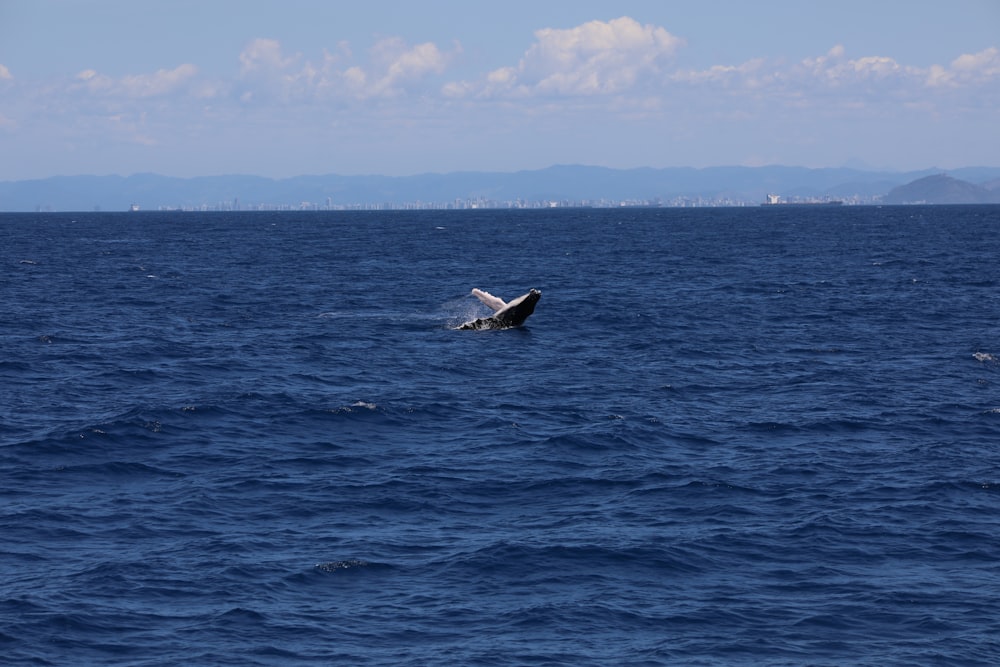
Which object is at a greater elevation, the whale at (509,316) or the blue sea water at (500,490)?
the whale at (509,316)

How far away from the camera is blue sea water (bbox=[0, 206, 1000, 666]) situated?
19.4m

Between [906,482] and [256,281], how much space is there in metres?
58.4

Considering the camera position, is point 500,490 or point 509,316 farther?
point 509,316

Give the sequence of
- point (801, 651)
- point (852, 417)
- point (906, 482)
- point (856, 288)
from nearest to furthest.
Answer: point (801, 651) < point (906, 482) < point (852, 417) < point (856, 288)

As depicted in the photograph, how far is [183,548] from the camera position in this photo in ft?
75.2

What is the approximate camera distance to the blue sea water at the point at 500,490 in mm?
19406

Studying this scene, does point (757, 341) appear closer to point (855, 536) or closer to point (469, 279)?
point (855, 536)

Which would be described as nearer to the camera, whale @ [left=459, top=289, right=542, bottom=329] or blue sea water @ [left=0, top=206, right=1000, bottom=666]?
blue sea water @ [left=0, top=206, right=1000, bottom=666]

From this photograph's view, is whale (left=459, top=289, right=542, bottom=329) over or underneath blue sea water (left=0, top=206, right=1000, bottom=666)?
over

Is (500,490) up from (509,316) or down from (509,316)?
down

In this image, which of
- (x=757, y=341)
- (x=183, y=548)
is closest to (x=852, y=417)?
(x=757, y=341)

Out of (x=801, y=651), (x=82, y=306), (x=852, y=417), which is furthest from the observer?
(x=82, y=306)

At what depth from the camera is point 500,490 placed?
2706cm

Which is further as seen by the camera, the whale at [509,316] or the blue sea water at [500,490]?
the whale at [509,316]
